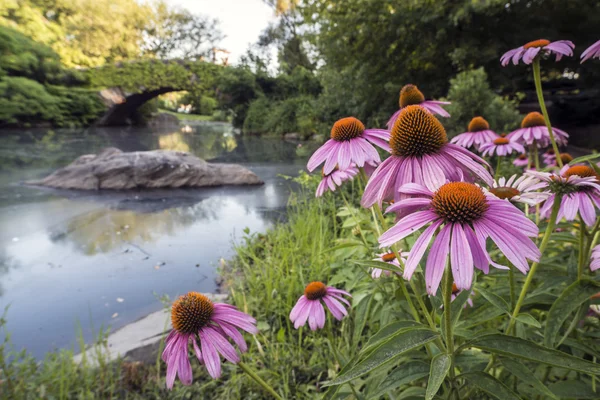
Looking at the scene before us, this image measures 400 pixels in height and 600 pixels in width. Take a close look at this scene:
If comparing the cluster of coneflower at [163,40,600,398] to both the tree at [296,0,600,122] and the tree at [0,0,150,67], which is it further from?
the tree at [0,0,150,67]

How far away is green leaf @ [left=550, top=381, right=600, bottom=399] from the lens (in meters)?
0.71

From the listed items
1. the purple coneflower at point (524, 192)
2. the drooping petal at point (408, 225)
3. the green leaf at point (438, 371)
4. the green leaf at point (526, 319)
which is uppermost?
the purple coneflower at point (524, 192)

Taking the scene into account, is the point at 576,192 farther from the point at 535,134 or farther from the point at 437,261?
the point at 535,134

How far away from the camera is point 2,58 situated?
12.8m

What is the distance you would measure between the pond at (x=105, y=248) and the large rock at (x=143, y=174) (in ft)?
0.86

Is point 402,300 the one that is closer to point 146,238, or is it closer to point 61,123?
point 146,238

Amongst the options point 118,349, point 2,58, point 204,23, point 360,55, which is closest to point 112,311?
point 118,349

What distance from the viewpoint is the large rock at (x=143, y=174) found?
5.43 metres

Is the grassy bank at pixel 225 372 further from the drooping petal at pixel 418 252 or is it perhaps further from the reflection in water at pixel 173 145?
the reflection in water at pixel 173 145

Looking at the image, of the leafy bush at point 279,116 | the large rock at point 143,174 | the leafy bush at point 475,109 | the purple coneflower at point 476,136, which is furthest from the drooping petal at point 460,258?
the leafy bush at point 279,116

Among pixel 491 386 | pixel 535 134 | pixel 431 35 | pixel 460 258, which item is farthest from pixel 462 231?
pixel 431 35

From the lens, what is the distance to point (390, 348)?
1.77ft

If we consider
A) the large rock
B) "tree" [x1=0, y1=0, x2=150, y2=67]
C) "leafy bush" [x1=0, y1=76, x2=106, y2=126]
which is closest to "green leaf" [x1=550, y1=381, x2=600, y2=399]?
the large rock

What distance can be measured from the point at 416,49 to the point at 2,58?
15.0 metres
